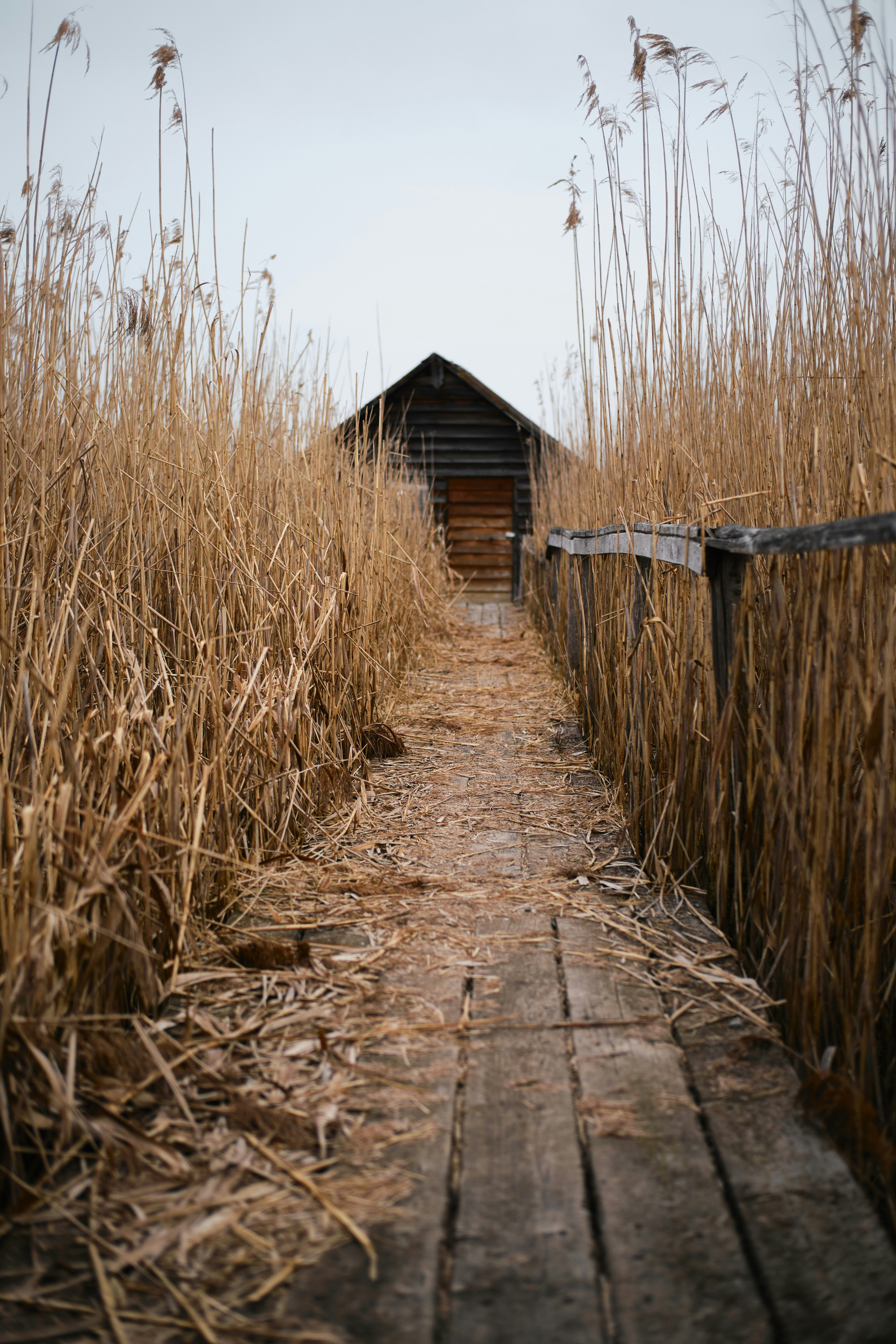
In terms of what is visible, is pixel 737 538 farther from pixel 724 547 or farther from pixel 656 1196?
pixel 656 1196

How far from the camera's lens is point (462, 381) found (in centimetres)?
1248

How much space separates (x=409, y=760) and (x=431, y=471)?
8430 mm

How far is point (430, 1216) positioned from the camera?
104 cm

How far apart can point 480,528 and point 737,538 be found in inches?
483

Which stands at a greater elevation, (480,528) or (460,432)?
(460,432)

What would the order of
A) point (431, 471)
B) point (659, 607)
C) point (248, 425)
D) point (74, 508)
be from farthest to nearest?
point (431, 471) < point (248, 425) < point (659, 607) < point (74, 508)

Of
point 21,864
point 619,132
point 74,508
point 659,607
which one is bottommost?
point 21,864

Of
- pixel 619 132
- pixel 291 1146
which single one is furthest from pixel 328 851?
pixel 619 132

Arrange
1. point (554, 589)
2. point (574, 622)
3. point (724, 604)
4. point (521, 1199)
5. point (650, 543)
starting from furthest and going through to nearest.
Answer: point (554, 589) → point (574, 622) → point (650, 543) → point (724, 604) → point (521, 1199)

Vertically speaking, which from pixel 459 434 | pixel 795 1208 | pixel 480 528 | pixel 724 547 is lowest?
pixel 795 1208

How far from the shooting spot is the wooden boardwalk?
0.92 meters

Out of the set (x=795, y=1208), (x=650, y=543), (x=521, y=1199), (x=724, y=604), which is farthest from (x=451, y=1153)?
(x=650, y=543)

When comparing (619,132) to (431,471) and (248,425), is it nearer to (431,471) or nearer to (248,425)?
(248,425)

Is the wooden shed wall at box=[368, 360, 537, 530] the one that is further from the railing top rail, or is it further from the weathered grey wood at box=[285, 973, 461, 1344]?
the weathered grey wood at box=[285, 973, 461, 1344]
